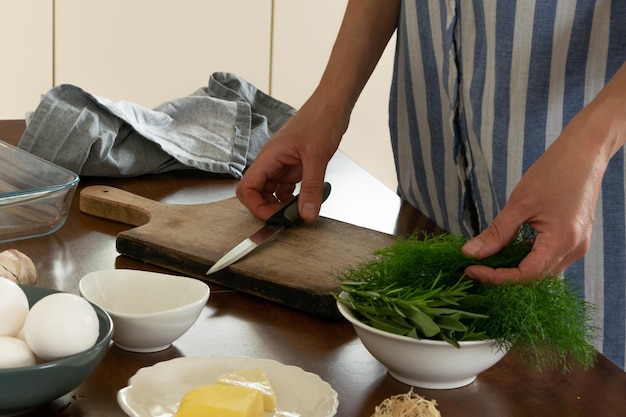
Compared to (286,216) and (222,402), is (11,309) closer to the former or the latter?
(222,402)

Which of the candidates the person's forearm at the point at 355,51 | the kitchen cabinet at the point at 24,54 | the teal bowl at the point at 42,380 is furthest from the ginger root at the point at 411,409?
the kitchen cabinet at the point at 24,54

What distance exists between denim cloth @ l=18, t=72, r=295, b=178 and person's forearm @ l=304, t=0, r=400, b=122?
11.9 inches

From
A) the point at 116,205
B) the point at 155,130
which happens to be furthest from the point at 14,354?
the point at 155,130

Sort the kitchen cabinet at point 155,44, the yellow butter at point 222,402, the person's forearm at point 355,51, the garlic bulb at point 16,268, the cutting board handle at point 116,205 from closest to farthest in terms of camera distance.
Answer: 1. the yellow butter at point 222,402
2. the garlic bulb at point 16,268
3. the cutting board handle at point 116,205
4. the person's forearm at point 355,51
5. the kitchen cabinet at point 155,44

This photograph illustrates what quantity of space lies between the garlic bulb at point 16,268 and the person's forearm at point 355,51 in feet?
1.84

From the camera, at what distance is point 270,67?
351cm

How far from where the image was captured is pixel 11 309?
0.60 meters

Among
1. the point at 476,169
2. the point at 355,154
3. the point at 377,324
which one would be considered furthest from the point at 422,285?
the point at 355,154

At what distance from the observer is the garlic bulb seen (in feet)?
2.54

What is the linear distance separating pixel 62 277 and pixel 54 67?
246cm

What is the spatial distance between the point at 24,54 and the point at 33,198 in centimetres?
231

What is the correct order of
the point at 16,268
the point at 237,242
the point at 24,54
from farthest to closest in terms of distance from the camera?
the point at 24,54
the point at 237,242
the point at 16,268

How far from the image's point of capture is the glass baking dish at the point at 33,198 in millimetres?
1028

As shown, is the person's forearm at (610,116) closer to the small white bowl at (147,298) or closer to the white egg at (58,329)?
the small white bowl at (147,298)
